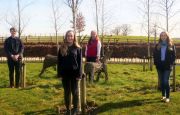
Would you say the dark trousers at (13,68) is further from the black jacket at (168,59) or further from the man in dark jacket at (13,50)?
the black jacket at (168,59)

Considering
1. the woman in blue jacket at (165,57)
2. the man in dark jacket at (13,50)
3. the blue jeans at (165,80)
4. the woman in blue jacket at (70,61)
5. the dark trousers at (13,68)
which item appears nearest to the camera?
the woman in blue jacket at (70,61)

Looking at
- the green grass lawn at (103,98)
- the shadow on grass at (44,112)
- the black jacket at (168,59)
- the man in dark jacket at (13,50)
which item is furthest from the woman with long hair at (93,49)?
the shadow on grass at (44,112)

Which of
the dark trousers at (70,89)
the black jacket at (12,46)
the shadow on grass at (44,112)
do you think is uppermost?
the black jacket at (12,46)

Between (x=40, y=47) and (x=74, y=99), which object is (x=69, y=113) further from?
(x=40, y=47)

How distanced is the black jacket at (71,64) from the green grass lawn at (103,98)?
131cm

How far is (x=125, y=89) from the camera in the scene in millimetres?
12461

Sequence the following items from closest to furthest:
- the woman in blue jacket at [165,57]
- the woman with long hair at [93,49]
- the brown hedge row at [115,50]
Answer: the woman in blue jacket at [165,57], the woman with long hair at [93,49], the brown hedge row at [115,50]

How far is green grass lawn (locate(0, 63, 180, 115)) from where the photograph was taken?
9.28 m

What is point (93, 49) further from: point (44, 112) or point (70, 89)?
point (70, 89)

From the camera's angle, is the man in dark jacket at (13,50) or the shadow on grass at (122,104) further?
the man in dark jacket at (13,50)

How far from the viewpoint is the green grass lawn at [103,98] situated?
9281mm

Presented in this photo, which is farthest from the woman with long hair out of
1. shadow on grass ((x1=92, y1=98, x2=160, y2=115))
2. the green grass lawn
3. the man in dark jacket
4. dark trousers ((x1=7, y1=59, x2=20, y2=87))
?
shadow on grass ((x1=92, y1=98, x2=160, y2=115))

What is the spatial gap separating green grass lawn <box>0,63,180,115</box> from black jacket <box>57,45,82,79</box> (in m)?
1.31

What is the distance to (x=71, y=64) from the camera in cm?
827
